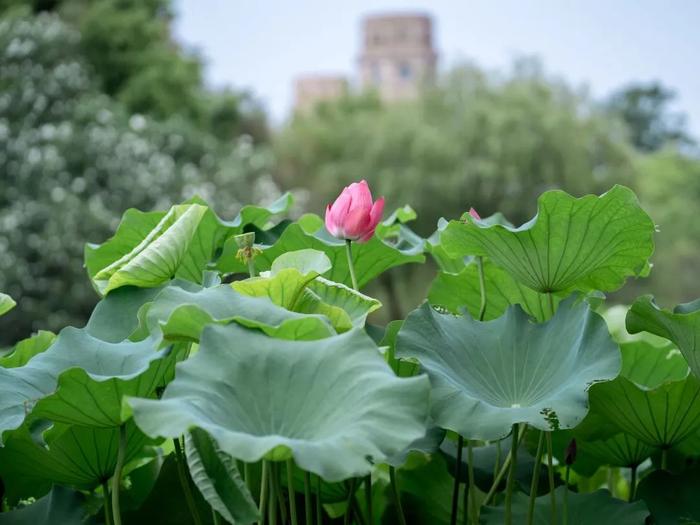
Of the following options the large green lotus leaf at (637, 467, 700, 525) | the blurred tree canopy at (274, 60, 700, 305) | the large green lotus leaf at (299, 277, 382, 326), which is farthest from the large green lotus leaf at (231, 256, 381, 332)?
the blurred tree canopy at (274, 60, 700, 305)

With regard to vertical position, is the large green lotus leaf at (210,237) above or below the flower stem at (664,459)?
above

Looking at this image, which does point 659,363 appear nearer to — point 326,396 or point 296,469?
point 296,469

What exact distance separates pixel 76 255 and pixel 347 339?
1177 centimetres

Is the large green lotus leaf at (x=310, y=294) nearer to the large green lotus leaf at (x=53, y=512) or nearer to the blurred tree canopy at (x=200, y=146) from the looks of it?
the large green lotus leaf at (x=53, y=512)

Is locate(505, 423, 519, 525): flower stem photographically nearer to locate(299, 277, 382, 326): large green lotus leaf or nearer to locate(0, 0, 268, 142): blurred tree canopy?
locate(299, 277, 382, 326): large green lotus leaf

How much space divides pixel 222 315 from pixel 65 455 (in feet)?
0.81

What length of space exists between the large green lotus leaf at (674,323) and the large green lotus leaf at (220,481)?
37 centimetres

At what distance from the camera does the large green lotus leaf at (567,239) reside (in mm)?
890

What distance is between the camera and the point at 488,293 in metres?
1.10

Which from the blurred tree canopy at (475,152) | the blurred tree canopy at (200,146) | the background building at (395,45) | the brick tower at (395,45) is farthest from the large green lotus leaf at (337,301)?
the brick tower at (395,45)

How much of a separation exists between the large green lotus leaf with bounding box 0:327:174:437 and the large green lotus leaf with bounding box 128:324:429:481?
0.22 feet

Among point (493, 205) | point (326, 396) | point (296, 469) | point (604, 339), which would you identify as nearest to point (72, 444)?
point (296, 469)

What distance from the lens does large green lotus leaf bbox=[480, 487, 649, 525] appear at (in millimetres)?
928

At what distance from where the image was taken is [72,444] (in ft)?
2.91
